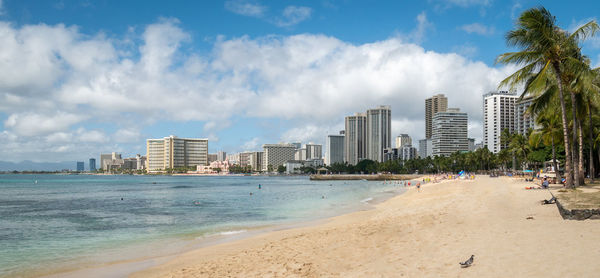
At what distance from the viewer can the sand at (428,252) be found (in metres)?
7.75

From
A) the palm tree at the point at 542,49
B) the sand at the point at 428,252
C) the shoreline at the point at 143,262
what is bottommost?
the shoreline at the point at 143,262

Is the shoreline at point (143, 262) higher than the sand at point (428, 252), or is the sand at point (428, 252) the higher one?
the sand at point (428, 252)

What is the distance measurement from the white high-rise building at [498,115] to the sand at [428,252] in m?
194

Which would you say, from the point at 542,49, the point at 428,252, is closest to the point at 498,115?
the point at 542,49

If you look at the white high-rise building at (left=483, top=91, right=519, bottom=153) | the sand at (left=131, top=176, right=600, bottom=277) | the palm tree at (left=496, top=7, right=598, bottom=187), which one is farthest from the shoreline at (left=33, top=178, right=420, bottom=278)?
the white high-rise building at (left=483, top=91, right=519, bottom=153)

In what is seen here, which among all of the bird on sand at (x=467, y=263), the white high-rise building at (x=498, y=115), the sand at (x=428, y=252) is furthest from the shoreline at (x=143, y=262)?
the white high-rise building at (x=498, y=115)

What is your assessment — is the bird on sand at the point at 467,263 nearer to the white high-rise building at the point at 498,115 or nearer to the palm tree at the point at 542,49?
the palm tree at the point at 542,49

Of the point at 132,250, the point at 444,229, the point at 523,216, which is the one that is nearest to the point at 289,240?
the point at 444,229

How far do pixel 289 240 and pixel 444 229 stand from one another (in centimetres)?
564

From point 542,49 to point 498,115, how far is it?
623ft

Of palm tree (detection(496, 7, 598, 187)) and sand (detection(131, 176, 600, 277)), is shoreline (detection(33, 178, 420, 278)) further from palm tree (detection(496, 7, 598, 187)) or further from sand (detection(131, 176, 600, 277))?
palm tree (detection(496, 7, 598, 187))

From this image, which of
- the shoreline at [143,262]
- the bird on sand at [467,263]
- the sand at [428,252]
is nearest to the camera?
the sand at [428,252]

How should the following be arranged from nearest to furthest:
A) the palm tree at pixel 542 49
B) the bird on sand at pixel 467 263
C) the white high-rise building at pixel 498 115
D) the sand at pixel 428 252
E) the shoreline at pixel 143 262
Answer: the sand at pixel 428 252, the bird on sand at pixel 467 263, the shoreline at pixel 143 262, the palm tree at pixel 542 49, the white high-rise building at pixel 498 115

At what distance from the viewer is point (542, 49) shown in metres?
21.7
